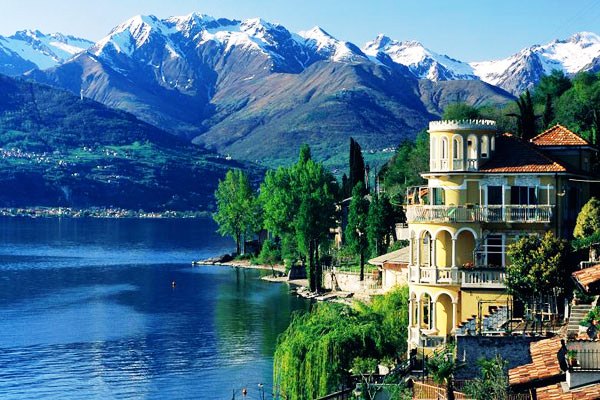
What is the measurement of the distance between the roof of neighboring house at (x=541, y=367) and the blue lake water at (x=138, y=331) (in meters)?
26.8

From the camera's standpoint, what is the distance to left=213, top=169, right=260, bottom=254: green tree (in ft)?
481

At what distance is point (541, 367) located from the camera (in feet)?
98.0

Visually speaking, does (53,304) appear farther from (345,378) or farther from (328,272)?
(345,378)

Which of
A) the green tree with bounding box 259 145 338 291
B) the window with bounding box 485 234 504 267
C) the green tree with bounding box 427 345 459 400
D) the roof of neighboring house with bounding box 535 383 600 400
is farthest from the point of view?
the green tree with bounding box 259 145 338 291

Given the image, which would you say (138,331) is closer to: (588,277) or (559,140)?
(559,140)

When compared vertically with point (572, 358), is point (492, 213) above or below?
above

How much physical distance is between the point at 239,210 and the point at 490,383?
393 ft

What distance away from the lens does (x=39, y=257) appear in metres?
174

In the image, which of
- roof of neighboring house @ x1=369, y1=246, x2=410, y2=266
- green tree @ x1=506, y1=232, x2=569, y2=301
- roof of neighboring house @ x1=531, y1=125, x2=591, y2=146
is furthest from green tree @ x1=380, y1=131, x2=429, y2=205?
green tree @ x1=506, y1=232, x2=569, y2=301

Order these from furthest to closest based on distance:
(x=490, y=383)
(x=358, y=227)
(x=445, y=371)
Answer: (x=358, y=227) → (x=445, y=371) → (x=490, y=383)

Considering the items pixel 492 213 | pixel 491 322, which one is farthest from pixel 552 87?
pixel 491 322

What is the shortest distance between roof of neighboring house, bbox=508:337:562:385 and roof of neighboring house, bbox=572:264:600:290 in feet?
9.98

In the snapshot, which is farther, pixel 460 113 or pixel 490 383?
pixel 460 113

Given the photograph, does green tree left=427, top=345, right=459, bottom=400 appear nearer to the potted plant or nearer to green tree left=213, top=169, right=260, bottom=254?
the potted plant
